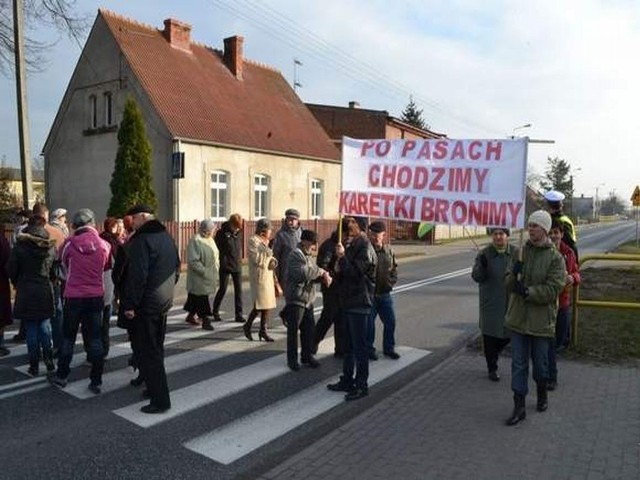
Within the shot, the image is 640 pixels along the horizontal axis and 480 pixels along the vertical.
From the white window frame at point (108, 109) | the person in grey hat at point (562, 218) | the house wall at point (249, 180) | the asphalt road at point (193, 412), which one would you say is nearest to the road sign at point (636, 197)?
the house wall at point (249, 180)

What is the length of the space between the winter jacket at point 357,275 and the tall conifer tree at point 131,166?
53.6 feet

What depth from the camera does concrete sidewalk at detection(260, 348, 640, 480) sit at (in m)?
4.56

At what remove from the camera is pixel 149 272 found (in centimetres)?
580

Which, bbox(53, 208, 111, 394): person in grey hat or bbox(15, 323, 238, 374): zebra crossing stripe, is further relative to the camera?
bbox(15, 323, 238, 374): zebra crossing stripe

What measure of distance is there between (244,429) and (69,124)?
25.4 m

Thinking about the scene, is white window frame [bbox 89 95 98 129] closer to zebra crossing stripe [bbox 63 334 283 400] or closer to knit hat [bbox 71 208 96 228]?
zebra crossing stripe [bbox 63 334 283 400]

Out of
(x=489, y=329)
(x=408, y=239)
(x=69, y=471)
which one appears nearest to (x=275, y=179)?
(x=408, y=239)

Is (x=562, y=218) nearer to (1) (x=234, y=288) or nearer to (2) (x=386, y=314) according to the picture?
(2) (x=386, y=314)

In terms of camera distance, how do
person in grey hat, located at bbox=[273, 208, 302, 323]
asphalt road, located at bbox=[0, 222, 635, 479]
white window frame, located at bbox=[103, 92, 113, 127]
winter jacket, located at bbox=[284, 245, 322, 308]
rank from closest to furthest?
asphalt road, located at bbox=[0, 222, 635, 479], winter jacket, located at bbox=[284, 245, 322, 308], person in grey hat, located at bbox=[273, 208, 302, 323], white window frame, located at bbox=[103, 92, 113, 127]

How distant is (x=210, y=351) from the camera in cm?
852

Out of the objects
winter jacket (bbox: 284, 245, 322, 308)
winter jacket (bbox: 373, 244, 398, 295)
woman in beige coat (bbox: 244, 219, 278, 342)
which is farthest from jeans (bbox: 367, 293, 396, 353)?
woman in beige coat (bbox: 244, 219, 278, 342)

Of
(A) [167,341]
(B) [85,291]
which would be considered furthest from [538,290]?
(A) [167,341]

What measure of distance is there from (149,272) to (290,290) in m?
2.11

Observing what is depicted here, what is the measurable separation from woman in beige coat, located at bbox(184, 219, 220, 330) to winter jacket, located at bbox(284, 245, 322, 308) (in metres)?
2.72
